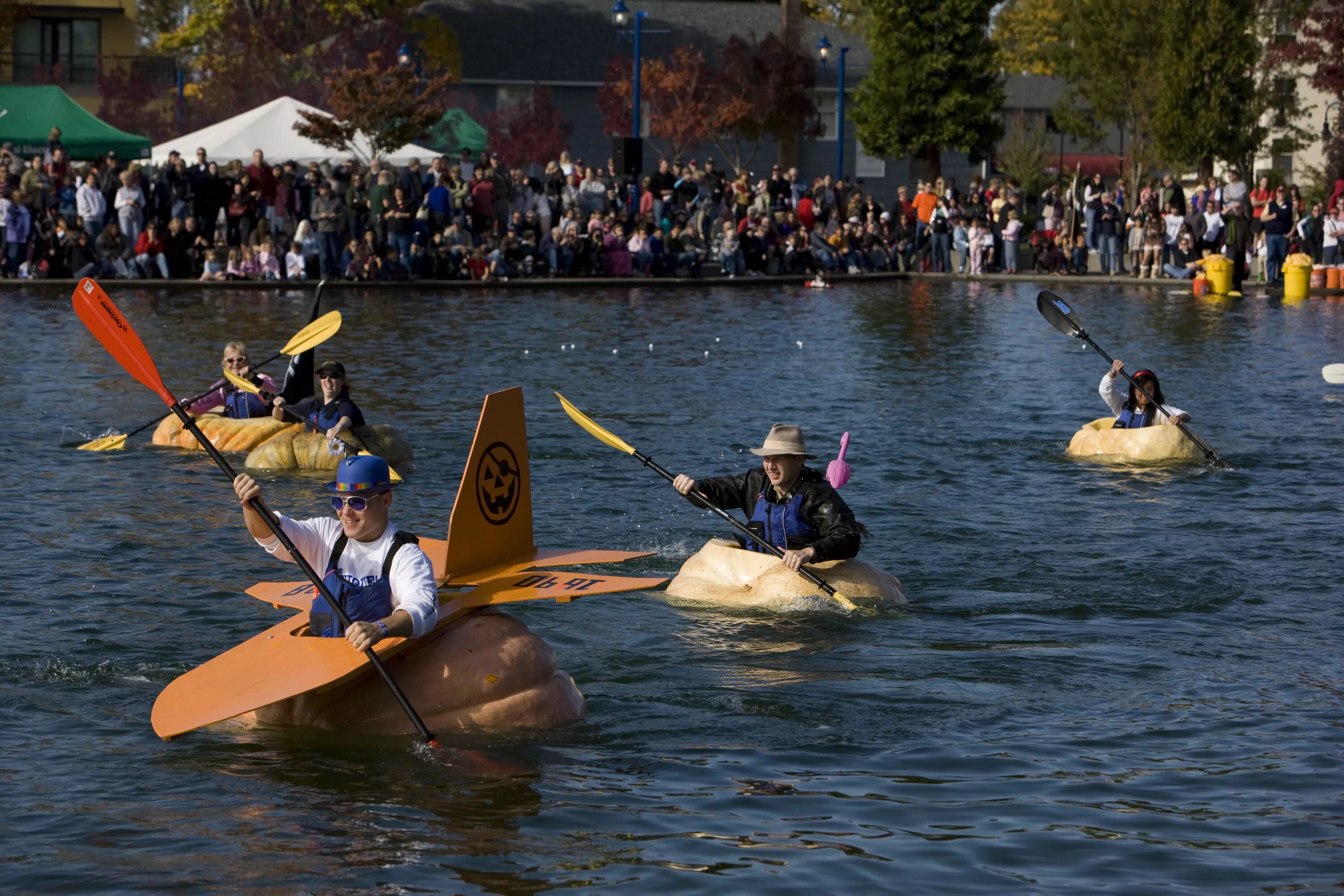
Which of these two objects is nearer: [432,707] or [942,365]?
[432,707]

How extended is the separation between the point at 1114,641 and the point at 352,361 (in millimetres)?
14269

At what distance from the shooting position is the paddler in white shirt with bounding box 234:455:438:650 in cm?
792

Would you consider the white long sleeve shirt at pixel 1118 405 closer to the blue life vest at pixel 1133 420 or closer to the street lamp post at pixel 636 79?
the blue life vest at pixel 1133 420

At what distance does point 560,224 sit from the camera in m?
35.7

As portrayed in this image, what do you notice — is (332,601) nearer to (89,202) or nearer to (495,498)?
(495,498)

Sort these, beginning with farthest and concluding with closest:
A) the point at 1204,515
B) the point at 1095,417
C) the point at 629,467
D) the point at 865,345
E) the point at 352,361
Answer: the point at 865,345 → the point at 352,361 → the point at 1095,417 → the point at 629,467 → the point at 1204,515

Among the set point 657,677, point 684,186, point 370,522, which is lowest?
point 657,677

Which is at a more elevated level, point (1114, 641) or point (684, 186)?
point (684, 186)

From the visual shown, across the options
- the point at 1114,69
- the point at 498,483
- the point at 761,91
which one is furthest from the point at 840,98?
the point at 498,483

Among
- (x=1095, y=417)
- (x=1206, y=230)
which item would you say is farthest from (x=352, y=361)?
(x=1206, y=230)

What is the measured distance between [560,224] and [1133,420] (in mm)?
20052

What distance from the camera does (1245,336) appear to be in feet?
91.9

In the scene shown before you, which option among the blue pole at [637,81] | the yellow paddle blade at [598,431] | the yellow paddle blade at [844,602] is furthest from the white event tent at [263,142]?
the yellow paddle blade at [844,602]

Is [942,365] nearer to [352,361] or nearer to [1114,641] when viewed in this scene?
[352,361]
